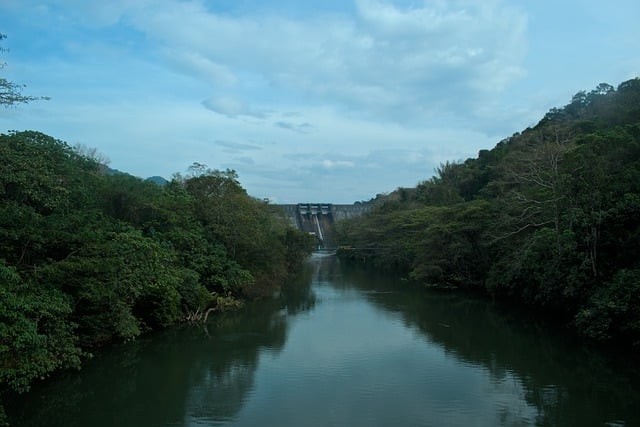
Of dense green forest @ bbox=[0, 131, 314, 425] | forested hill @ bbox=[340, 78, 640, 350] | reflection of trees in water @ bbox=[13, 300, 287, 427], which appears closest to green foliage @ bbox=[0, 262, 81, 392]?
dense green forest @ bbox=[0, 131, 314, 425]

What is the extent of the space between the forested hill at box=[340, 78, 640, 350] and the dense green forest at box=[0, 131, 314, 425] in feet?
34.0

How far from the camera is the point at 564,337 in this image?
15586 mm

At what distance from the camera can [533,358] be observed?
45.3ft

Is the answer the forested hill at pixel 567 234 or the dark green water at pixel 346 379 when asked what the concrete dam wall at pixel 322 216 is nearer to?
the forested hill at pixel 567 234

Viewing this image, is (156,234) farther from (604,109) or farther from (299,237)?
(604,109)

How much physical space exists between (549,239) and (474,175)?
25.7 meters

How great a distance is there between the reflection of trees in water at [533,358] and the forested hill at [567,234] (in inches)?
40.6

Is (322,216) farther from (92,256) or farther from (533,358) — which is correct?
(92,256)

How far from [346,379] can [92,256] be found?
21.0 feet

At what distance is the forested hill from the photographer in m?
13.8

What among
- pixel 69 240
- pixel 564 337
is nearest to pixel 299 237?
pixel 564 337

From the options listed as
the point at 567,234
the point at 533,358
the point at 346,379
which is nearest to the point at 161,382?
the point at 346,379

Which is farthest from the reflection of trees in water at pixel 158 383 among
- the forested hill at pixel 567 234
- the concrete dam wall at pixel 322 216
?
the concrete dam wall at pixel 322 216

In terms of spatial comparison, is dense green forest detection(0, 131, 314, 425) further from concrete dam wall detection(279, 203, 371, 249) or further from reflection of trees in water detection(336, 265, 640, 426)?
concrete dam wall detection(279, 203, 371, 249)
